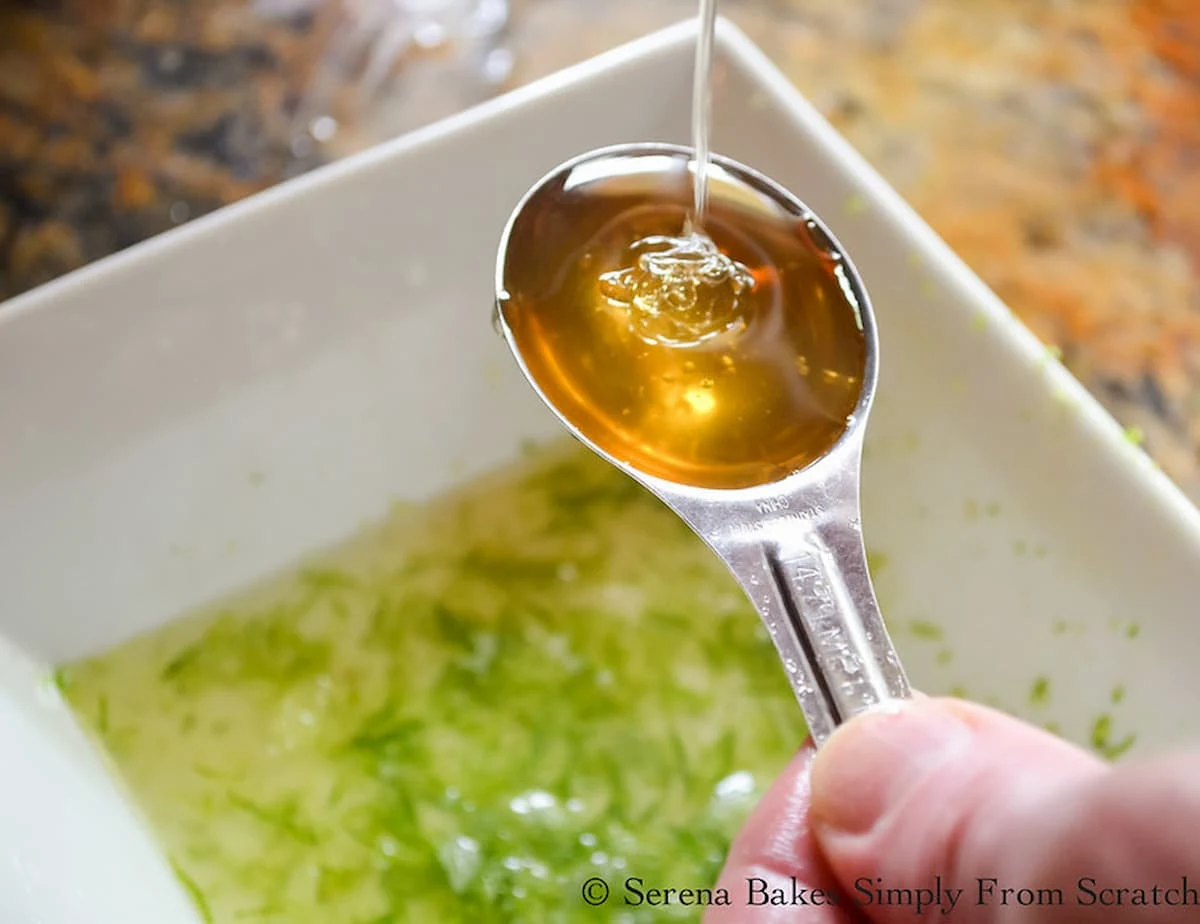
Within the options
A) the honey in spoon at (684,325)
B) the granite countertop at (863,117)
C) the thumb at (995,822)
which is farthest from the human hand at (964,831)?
the granite countertop at (863,117)

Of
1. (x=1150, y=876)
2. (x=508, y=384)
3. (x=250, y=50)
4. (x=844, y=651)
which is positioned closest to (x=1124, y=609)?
(x=844, y=651)

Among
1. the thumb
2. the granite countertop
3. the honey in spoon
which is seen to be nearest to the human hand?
the thumb

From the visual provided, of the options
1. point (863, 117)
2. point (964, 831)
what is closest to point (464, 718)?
point (964, 831)

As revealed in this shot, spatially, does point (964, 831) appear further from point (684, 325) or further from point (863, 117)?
point (863, 117)

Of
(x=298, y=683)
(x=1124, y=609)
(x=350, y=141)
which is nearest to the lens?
(x=1124, y=609)

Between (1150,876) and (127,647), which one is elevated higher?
(1150,876)

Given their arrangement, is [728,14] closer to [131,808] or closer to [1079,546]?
[1079,546]

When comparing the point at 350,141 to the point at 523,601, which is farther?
the point at 350,141
